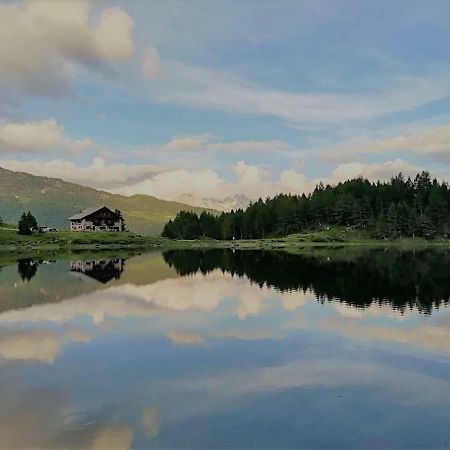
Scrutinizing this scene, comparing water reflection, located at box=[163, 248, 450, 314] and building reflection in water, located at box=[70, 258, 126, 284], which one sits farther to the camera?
building reflection in water, located at box=[70, 258, 126, 284]

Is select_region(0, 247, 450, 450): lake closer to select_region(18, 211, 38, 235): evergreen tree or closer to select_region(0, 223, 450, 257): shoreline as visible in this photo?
select_region(0, 223, 450, 257): shoreline

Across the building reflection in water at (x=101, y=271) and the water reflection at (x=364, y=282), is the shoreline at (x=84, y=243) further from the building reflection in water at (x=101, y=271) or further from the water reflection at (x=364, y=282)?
the water reflection at (x=364, y=282)

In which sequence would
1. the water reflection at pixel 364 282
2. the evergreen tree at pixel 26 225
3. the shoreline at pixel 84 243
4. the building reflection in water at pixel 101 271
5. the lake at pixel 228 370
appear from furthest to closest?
the evergreen tree at pixel 26 225, the shoreline at pixel 84 243, the building reflection in water at pixel 101 271, the water reflection at pixel 364 282, the lake at pixel 228 370

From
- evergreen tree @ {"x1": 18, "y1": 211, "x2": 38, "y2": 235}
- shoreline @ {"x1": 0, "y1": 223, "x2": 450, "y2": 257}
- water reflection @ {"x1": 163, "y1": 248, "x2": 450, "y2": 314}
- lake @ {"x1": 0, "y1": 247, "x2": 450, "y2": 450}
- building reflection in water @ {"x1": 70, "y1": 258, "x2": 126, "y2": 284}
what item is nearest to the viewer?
lake @ {"x1": 0, "y1": 247, "x2": 450, "y2": 450}

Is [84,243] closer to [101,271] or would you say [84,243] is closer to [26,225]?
[26,225]

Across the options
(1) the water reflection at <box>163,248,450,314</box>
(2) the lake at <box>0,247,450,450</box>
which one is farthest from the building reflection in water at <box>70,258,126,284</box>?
(2) the lake at <box>0,247,450,450</box>

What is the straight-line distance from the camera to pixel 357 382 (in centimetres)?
2506

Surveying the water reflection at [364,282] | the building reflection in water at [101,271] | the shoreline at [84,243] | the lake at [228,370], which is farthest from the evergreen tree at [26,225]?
the lake at [228,370]

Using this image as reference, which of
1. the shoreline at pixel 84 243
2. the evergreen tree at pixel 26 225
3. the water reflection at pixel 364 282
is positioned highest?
the evergreen tree at pixel 26 225

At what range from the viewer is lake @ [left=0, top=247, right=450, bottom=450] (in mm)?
19016

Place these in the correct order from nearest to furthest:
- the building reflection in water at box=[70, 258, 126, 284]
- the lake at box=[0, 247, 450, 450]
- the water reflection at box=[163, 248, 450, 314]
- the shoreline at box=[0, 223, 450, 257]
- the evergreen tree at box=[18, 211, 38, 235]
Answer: the lake at box=[0, 247, 450, 450] → the water reflection at box=[163, 248, 450, 314] → the building reflection in water at box=[70, 258, 126, 284] → the shoreline at box=[0, 223, 450, 257] → the evergreen tree at box=[18, 211, 38, 235]

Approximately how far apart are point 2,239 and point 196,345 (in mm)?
148771

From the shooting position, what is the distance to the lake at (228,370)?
62.4 ft

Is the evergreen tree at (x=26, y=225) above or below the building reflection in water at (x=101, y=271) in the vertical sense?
above
